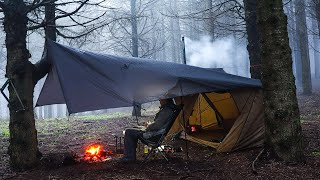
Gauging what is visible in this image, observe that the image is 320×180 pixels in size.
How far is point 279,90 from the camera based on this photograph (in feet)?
17.9

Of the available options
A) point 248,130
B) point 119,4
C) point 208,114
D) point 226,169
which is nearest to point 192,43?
point 119,4

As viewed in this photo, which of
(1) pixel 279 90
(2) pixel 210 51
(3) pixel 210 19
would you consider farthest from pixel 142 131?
(2) pixel 210 51

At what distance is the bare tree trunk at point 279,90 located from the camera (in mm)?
5402

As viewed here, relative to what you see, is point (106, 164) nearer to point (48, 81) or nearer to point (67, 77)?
point (67, 77)

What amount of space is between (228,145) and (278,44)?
2.74 m

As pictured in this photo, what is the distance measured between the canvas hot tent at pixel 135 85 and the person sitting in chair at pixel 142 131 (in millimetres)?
382

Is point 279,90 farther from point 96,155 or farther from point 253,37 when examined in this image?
point 96,155

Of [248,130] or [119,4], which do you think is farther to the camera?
[119,4]

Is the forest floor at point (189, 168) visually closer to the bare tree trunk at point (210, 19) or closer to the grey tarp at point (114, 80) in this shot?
the grey tarp at point (114, 80)

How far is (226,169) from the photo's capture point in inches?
220

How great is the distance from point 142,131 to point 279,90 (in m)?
2.77

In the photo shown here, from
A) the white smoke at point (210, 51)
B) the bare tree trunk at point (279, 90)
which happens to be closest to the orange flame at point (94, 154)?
the bare tree trunk at point (279, 90)

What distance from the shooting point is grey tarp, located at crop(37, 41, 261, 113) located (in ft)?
19.6

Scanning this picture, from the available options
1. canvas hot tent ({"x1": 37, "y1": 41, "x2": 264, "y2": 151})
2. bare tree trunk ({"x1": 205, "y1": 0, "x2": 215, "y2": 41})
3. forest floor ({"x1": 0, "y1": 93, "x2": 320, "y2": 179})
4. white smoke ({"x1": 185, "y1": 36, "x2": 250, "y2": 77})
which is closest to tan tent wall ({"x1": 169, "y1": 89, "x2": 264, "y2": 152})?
canvas hot tent ({"x1": 37, "y1": 41, "x2": 264, "y2": 151})
